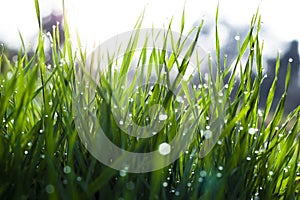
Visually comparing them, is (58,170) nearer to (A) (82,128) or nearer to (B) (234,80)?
(A) (82,128)

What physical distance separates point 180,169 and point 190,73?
20cm

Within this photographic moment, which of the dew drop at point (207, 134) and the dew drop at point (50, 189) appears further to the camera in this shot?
the dew drop at point (207, 134)

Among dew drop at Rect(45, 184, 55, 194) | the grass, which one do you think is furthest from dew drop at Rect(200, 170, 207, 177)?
dew drop at Rect(45, 184, 55, 194)

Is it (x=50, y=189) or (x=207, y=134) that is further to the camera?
(x=207, y=134)

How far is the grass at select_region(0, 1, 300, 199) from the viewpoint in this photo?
31.3 inches

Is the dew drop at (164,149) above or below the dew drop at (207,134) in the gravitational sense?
below

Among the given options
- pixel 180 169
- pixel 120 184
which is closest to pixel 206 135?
pixel 180 169

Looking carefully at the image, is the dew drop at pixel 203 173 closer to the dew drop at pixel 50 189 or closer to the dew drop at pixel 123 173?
the dew drop at pixel 123 173

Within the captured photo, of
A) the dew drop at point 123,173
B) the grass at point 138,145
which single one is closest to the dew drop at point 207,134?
the grass at point 138,145

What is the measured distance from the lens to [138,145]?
827mm

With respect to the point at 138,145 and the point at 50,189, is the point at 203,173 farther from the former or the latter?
the point at 50,189

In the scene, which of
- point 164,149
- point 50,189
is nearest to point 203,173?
point 164,149

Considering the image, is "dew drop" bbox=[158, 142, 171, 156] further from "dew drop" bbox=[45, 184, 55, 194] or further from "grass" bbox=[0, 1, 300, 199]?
"dew drop" bbox=[45, 184, 55, 194]

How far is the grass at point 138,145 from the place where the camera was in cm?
80
